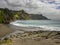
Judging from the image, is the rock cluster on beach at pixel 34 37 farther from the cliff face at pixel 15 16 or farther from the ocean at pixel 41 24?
the cliff face at pixel 15 16

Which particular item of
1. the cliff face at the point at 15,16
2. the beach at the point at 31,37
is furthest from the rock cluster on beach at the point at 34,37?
the cliff face at the point at 15,16

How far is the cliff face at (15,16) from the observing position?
2.47 meters

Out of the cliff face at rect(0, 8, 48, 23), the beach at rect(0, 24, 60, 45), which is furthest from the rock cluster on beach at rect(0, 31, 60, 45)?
the cliff face at rect(0, 8, 48, 23)

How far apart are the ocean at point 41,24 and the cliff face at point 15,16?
0.06 metres

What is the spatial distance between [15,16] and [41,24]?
0.47 m

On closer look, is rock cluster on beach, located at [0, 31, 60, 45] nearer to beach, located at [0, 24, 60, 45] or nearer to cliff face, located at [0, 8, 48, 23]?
beach, located at [0, 24, 60, 45]

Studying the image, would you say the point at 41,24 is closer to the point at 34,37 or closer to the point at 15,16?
the point at 34,37

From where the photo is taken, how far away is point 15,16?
2.52 metres

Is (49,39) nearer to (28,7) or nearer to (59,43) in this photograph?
(59,43)

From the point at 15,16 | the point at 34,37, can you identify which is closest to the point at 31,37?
the point at 34,37

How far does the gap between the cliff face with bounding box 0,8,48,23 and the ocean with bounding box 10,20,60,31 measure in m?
0.06

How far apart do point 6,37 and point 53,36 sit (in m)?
0.77

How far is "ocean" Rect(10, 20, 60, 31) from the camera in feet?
7.83

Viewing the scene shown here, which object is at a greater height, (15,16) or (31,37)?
(15,16)
